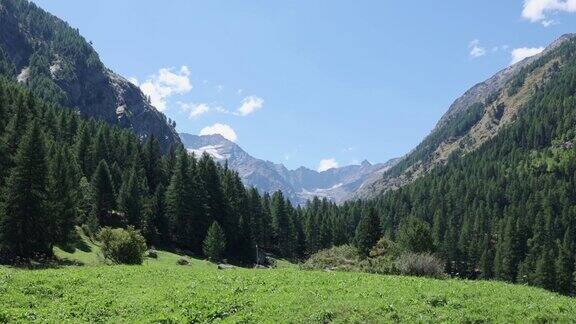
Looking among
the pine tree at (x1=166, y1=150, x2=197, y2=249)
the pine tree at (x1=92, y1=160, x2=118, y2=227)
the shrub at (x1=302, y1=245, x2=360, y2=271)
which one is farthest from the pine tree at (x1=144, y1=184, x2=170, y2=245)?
the shrub at (x1=302, y1=245, x2=360, y2=271)

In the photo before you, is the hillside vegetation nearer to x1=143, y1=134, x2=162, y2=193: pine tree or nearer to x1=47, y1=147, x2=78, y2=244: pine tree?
x1=47, y1=147, x2=78, y2=244: pine tree

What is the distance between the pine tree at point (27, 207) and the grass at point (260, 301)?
95.0ft

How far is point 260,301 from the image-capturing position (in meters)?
26.5

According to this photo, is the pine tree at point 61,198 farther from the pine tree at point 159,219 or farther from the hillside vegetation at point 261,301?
the hillside vegetation at point 261,301

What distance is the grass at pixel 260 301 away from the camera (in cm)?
2433

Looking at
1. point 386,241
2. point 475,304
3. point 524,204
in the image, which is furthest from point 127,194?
point 524,204

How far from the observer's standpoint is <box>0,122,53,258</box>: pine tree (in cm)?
5750

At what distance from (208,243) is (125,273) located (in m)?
58.6

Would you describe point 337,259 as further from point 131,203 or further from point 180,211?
point 131,203

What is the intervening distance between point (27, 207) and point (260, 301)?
4324 centimetres

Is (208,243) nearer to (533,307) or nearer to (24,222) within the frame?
(24,222)

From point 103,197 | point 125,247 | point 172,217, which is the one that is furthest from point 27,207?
point 172,217

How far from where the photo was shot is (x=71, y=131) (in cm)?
13238

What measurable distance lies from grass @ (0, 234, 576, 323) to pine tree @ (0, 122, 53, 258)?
2896 centimetres
